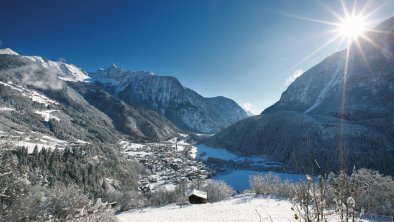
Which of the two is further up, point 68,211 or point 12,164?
point 12,164

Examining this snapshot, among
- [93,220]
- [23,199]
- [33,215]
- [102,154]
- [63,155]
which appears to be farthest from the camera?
[102,154]

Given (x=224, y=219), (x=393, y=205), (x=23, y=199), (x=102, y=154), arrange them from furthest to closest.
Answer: (x=102, y=154), (x=393, y=205), (x=224, y=219), (x=23, y=199)

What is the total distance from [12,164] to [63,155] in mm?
151440

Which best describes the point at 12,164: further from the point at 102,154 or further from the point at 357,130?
the point at 357,130

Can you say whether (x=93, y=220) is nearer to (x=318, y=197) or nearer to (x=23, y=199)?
(x=23, y=199)

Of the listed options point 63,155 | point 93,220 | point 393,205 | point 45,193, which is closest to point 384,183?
point 393,205

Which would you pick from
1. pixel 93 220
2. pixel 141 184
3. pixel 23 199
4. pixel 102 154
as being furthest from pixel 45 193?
A: pixel 102 154

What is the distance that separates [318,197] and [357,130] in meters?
221

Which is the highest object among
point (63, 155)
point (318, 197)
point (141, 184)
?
→ point (318, 197)

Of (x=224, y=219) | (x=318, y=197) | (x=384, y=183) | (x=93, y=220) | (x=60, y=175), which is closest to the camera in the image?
(x=318, y=197)

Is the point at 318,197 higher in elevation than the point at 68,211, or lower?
higher

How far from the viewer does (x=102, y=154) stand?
622 ft

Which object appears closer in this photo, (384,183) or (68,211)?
(68,211)

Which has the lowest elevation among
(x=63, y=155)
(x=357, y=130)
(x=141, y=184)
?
(x=141, y=184)
